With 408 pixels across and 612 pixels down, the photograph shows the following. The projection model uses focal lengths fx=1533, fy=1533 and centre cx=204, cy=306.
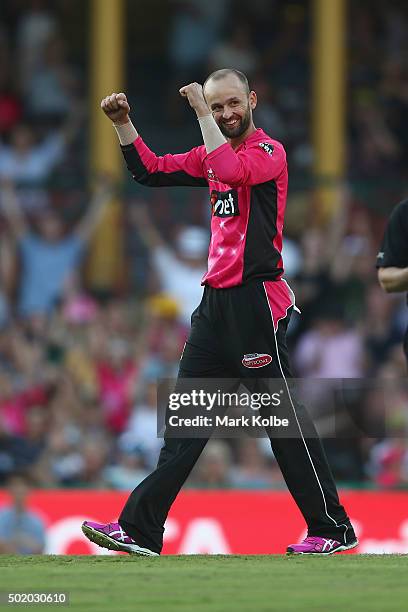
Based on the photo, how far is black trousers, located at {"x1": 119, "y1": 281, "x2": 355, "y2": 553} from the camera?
690cm

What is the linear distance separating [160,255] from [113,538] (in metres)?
7.00

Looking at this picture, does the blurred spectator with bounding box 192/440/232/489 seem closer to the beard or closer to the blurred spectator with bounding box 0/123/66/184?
the blurred spectator with bounding box 0/123/66/184

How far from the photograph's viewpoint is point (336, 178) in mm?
14430

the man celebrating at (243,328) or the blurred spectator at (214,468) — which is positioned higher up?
the man celebrating at (243,328)

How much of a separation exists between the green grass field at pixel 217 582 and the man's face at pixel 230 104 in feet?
6.35

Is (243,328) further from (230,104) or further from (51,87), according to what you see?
(51,87)

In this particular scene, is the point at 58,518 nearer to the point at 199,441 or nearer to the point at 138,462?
the point at 138,462

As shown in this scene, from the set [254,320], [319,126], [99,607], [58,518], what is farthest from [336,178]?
[99,607]

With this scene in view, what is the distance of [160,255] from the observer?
13.8 metres

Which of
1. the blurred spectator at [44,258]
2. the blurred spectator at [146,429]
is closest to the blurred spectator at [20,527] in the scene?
the blurred spectator at [146,429]

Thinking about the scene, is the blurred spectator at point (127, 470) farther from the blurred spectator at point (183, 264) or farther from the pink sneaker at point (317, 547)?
the pink sneaker at point (317, 547)

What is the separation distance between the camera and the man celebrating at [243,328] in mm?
6863

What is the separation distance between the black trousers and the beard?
2.23 feet
